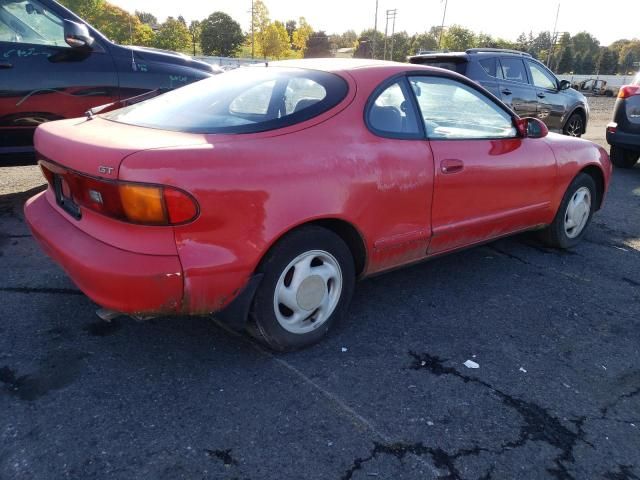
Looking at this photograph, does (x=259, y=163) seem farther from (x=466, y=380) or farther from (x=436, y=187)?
(x=466, y=380)

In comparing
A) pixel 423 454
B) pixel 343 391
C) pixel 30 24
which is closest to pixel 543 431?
pixel 423 454

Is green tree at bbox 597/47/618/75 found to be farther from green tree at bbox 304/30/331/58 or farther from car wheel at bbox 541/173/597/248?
car wheel at bbox 541/173/597/248

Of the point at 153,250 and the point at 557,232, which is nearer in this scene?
the point at 153,250

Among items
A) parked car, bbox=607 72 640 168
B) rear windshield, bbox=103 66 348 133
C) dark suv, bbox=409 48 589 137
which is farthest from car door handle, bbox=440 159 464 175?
parked car, bbox=607 72 640 168

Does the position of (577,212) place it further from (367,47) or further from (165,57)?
(367,47)

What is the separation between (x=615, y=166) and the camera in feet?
29.4

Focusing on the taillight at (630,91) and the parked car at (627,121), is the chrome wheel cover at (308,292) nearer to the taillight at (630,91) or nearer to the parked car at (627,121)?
the parked car at (627,121)

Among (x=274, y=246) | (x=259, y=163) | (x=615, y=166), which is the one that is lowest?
(x=615, y=166)

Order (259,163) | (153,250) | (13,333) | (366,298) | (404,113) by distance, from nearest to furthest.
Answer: (153,250) < (259,163) < (13,333) < (404,113) < (366,298)

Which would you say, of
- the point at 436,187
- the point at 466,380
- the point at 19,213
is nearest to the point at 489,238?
the point at 436,187

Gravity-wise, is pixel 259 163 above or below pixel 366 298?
above

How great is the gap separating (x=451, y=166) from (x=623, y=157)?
693 cm

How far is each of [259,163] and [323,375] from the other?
1.07m

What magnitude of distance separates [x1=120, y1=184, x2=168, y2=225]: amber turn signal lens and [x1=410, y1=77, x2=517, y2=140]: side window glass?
1708mm
